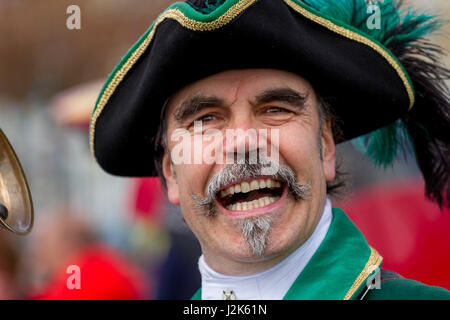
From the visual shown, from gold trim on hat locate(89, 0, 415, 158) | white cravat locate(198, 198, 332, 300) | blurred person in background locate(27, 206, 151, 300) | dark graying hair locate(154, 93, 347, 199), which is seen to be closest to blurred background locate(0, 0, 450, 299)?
blurred person in background locate(27, 206, 151, 300)

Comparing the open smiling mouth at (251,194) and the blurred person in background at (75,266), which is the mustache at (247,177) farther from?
the blurred person in background at (75,266)

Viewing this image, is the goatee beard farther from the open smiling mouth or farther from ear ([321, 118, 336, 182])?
ear ([321, 118, 336, 182])

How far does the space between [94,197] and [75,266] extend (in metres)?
4.46

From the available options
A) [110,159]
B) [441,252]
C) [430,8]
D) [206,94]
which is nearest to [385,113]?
[430,8]

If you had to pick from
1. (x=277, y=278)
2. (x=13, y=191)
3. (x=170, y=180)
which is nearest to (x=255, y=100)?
(x=170, y=180)

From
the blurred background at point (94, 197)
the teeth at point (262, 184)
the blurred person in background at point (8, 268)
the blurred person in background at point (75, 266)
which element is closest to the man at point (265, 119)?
the teeth at point (262, 184)

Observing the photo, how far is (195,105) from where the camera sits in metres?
2.47

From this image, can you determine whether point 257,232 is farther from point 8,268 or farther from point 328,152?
point 8,268

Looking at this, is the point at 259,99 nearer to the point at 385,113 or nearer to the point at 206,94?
the point at 206,94

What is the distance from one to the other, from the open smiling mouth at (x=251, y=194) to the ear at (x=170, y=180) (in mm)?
313

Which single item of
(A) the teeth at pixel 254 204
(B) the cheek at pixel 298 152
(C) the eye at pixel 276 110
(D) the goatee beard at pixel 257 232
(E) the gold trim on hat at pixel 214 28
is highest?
(E) the gold trim on hat at pixel 214 28

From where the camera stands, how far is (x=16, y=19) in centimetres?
890

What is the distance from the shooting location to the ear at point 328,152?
266 centimetres

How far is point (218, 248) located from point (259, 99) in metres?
0.61
